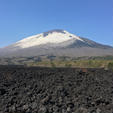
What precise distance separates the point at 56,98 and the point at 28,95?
70.0 inches

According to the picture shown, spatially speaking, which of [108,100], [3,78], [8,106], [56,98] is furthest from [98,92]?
[3,78]

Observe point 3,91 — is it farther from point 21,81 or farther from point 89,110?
point 89,110

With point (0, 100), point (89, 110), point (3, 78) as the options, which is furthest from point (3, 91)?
point (89, 110)

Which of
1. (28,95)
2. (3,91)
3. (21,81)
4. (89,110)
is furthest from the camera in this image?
(21,81)

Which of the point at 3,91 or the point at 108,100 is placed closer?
the point at 108,100

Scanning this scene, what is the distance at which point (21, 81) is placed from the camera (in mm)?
15234

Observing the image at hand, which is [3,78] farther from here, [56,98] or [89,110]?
[89,110]

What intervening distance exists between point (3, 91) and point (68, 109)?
5.03 m

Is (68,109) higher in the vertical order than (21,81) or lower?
lower

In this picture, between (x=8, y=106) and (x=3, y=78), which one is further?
(x=3, y=78)

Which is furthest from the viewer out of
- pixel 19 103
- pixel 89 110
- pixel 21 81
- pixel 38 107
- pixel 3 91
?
pixel 21 81

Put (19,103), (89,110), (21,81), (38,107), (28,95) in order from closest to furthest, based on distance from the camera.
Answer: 1. (89,110)
2. (38,107)
3. (19,103)
4. (28,95)
5. (21,81)

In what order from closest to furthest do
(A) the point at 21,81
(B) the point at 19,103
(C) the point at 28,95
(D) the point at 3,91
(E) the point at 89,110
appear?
(E) the point at 89,110
(B) the point at 19,103
(C) the point at 28,95
(D) the point at 3,91
(A) the point at 21,81

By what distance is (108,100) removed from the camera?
1118cm
